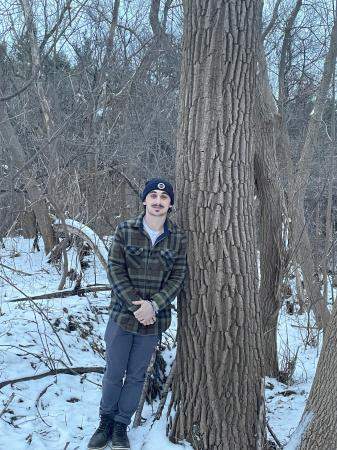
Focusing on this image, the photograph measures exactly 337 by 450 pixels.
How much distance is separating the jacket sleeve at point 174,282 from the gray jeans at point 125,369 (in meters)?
0.33

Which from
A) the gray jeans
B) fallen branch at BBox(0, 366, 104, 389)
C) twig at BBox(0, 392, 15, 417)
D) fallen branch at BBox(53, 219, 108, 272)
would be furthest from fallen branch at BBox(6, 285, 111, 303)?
the gray jeans

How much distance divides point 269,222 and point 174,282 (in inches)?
76.1

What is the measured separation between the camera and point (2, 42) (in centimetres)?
852

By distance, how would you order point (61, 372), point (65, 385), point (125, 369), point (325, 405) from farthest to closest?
point (61, 372) → point (65, 385) → point (125, 369) → point (325, 405)

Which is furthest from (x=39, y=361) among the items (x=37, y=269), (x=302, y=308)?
(x=37, y=269)

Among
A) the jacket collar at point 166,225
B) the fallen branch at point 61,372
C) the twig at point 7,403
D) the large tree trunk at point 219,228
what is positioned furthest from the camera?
the fallen branch at point 61,372

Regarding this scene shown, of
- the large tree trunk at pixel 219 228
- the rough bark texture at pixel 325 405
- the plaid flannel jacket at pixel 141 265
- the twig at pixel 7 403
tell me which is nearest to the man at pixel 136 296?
the plaid flannel jacket at pixel 141 265

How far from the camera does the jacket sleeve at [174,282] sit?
10.0 feet

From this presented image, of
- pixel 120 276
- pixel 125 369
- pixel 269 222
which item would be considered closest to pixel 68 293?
pixel 269 222

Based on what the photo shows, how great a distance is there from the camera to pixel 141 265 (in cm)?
317

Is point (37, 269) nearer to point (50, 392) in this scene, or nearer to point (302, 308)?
point (302, 308)

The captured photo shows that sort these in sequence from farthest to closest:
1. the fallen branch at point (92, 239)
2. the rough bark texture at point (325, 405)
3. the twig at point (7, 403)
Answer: the fallen branch at point (92, 239) < the twig at point (7, 403) < the rough bark texture at point (325, 405)

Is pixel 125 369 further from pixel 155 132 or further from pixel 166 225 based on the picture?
pixel 155 132

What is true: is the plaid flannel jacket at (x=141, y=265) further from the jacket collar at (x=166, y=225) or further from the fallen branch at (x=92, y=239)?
the fallen branch at (x=92, y=239)
